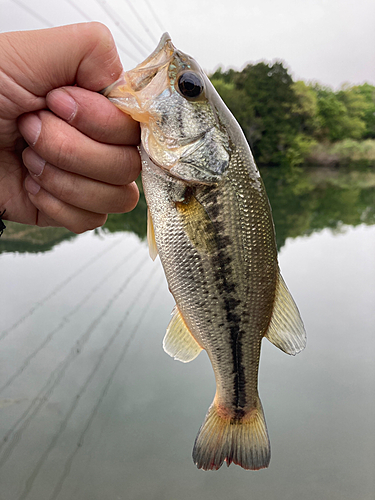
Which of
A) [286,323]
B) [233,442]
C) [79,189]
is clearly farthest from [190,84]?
[233,442]

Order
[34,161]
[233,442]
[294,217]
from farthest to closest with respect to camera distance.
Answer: [294,217] → [233,442] → [34,161]

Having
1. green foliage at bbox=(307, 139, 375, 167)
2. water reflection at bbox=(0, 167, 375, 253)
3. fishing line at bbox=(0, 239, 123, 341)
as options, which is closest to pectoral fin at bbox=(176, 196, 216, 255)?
fishing line at bbox=(0, 239, 123, 341)

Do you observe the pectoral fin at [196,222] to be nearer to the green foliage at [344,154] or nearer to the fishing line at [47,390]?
the fishing line at [47,390]

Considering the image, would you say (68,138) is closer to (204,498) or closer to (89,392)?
(204,498)

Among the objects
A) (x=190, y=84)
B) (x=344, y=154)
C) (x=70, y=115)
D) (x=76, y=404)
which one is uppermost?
(x=344, y=154)

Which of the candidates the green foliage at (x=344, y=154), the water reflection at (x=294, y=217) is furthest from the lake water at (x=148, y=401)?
the green foliage at (x=344, y=154)

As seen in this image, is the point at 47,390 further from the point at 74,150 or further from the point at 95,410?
the point at 74,150
